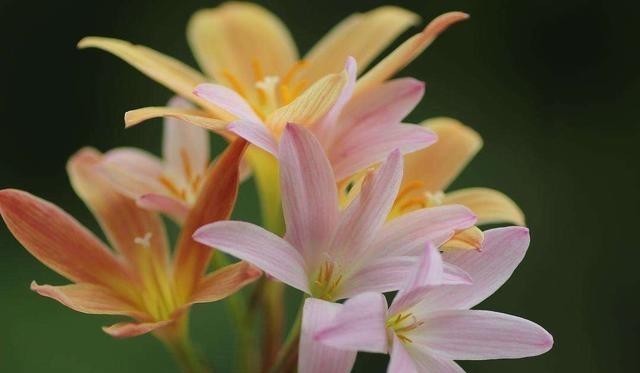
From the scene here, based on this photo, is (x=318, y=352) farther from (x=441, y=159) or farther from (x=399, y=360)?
(x=441, y=159)

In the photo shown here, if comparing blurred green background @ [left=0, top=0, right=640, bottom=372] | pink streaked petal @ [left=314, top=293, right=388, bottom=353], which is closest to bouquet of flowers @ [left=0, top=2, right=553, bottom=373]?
pink streaked petal @ [left=314, top=293, right=388, bottom=353]

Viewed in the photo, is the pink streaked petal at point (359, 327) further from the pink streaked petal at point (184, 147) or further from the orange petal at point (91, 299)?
the pink streaked petal at point (184, 147)

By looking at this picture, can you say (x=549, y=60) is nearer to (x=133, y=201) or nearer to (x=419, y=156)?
(x=419, y=156)

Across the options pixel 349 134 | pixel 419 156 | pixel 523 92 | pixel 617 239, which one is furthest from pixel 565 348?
pixel 349 134

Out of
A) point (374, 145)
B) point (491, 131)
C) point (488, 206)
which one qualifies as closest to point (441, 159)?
point (488, 206)

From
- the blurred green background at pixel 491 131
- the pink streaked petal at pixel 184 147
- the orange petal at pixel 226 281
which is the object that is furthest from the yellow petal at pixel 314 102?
the blurred green background at pixel 491 131

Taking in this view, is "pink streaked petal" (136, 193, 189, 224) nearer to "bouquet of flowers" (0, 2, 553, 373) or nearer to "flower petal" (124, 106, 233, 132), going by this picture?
"bouquet of flowers" (0, 2, 553, 373)
